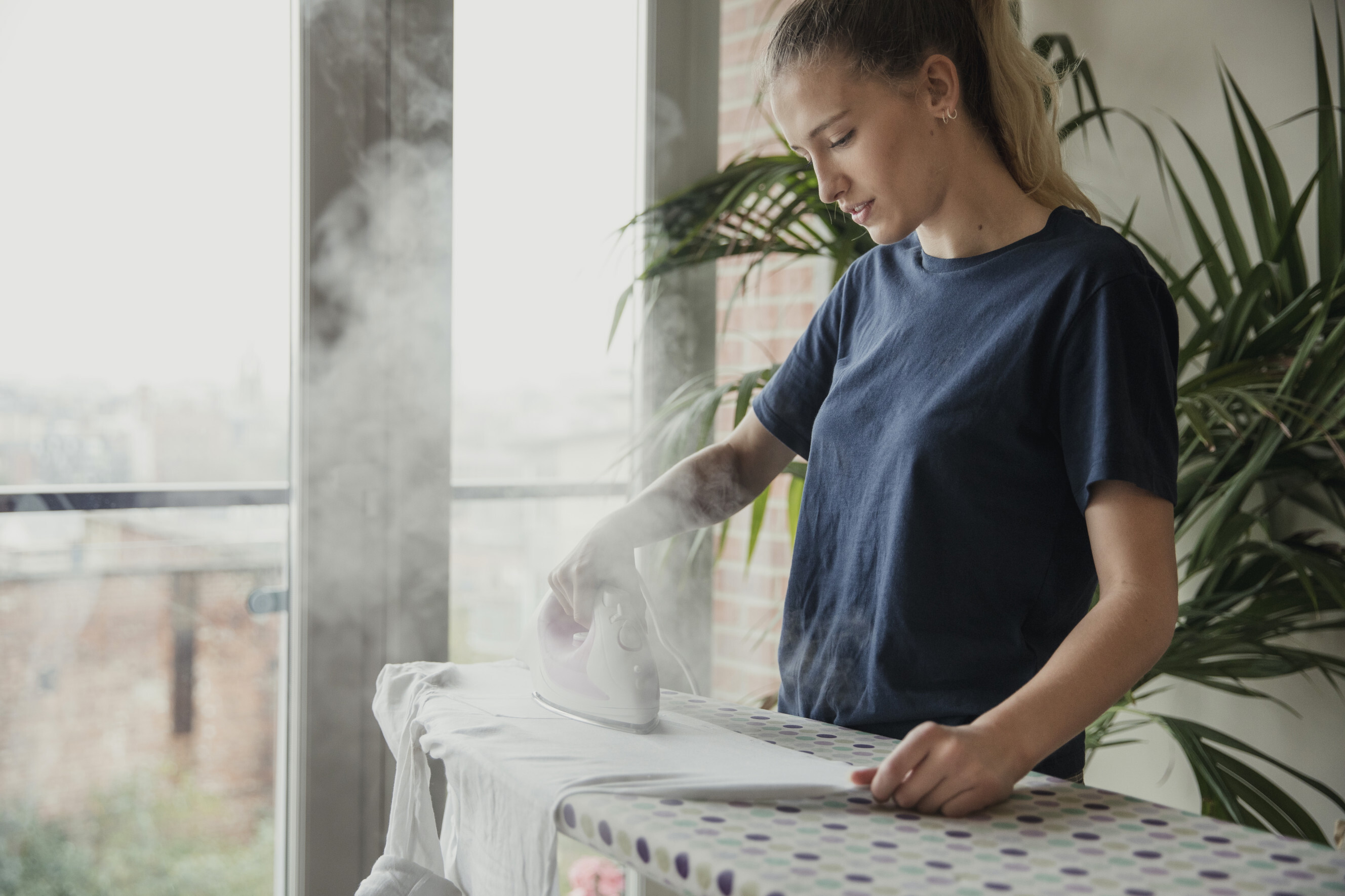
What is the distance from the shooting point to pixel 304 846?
4.87 feet

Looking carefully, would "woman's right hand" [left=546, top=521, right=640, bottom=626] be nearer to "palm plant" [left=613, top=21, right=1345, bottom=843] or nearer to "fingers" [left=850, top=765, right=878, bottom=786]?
"fingers" [left=850, top=765, right=878, bottom=786]

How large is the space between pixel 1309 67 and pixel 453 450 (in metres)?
1.36

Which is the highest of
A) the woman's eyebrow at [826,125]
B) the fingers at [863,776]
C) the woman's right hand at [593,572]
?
the woman's eyebrow at [826,125]

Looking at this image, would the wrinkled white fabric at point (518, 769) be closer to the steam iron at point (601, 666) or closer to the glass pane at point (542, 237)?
the steam iron at point (601, 666)

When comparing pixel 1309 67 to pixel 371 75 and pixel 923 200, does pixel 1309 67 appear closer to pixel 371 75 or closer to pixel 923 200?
pixel 923 200

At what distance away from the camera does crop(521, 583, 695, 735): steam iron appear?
92 cm

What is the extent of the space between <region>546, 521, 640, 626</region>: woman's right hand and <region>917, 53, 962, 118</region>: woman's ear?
498mm

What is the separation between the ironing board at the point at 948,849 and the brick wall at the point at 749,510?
1313 mm

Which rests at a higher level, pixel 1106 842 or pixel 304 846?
pixel 1106 842

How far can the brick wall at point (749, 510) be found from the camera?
204 cm

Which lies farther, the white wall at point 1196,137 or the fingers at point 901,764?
the white wall at point 1196,137

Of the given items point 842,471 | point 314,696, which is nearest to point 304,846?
point 314,696

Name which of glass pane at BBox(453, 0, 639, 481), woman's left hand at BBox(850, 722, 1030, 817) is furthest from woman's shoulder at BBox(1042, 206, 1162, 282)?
glass pane at BBox(453, 0, 639, 481)

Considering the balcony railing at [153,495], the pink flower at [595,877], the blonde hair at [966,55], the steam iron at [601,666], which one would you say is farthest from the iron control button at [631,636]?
the pink flower at [595,877]
